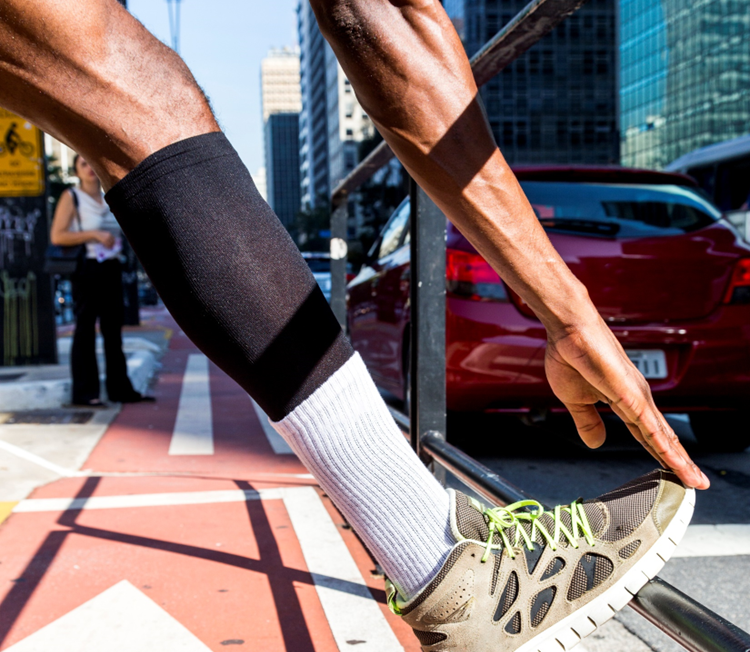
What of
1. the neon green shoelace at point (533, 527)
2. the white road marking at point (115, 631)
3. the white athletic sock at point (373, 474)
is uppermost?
the white athletic sock at point (373, 474)

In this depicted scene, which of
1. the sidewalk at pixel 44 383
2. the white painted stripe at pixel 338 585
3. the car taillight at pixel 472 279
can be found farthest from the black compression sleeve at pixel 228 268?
the sidewalk at pixel 44 383

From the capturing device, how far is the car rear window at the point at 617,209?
3.77 meters

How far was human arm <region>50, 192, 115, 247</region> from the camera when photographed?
5.25 meters

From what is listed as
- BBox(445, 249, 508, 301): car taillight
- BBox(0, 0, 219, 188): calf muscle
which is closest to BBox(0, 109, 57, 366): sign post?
BBox(445, 249, 508, 301): car taillight

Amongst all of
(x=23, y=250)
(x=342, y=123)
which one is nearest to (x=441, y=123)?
(x=23, y=250)

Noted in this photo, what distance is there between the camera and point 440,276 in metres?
2.19

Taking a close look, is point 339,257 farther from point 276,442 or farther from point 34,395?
point 34,395

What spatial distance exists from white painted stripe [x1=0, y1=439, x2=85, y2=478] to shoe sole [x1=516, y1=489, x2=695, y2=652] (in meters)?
2.81

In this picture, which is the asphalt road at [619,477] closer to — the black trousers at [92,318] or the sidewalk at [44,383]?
the black trousers at [92,318]

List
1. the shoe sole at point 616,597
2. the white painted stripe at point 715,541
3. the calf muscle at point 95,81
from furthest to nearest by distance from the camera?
the white painted stripe at point 715,541, the shoe sole at point 616,597, the calf muscle at point 95,81

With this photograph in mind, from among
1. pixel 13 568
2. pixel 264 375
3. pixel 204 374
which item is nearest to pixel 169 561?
pixel 13 568

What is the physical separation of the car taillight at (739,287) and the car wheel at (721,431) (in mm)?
715

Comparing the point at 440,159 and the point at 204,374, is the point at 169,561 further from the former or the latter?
the point at 204,374

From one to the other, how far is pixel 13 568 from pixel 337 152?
4485 inches
